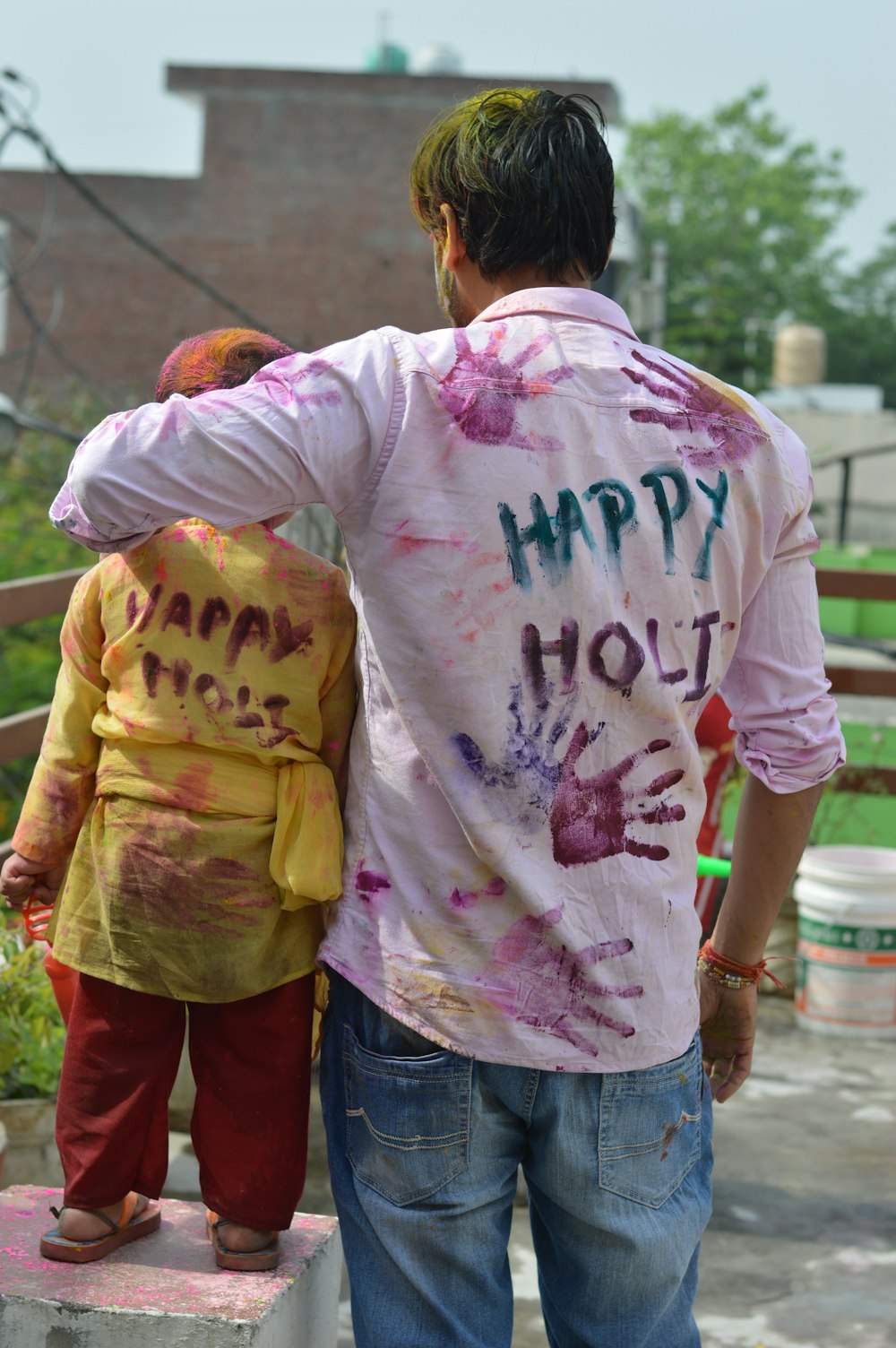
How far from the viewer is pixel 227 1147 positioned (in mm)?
1962

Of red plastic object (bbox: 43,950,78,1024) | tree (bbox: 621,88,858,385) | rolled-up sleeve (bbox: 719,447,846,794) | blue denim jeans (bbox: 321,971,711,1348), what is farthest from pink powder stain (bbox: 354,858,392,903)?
tree (bbox: 621,88,858,385)

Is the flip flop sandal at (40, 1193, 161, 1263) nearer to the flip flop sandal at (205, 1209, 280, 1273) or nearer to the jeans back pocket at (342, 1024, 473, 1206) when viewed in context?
the flip flop sandal at (205, 1209, 280, 1273)

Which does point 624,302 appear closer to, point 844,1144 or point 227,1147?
point 844,1144

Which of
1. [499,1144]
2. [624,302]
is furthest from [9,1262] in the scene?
[624,302]

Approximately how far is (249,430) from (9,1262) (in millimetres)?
1307

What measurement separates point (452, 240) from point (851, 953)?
3716 millimetres

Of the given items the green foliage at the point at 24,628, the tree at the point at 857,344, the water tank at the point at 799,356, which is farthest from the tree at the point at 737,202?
the green foliage at the point at 24,628

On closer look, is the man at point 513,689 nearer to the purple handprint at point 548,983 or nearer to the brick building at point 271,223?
the purple handprint at point 548,983

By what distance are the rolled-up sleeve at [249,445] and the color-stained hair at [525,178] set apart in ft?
0.65

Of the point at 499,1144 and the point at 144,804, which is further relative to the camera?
the point at 144,804

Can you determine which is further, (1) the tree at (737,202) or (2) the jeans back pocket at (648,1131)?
(1) the tree at (737,202)

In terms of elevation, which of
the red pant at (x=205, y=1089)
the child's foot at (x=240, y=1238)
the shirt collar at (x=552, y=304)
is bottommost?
the child's foot at (x=240, y=1238)

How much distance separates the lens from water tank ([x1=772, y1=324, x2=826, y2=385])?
3198cm

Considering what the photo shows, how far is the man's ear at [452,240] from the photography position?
1603 mm
